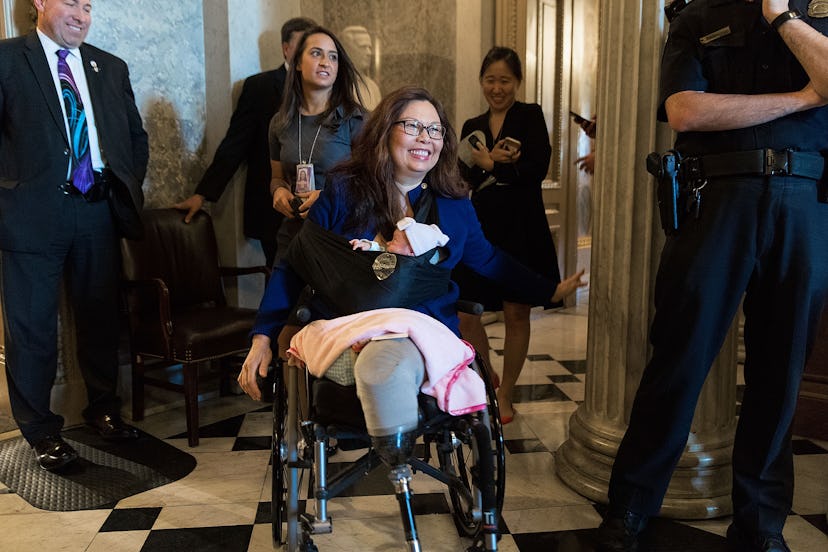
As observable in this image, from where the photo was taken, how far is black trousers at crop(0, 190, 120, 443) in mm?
2807

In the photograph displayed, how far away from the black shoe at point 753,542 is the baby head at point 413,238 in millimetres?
1169

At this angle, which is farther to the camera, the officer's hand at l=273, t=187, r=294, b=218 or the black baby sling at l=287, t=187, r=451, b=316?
the officer's hand at l=273, t=187, r=294, b=218

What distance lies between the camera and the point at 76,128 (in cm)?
290

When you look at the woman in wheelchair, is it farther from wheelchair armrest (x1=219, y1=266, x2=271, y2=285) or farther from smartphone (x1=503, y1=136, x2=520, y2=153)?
wheelchair armrest (x1=219, y1=266, x2=271, y2=285)

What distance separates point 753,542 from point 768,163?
103 cm

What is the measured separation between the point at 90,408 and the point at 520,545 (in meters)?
1.95

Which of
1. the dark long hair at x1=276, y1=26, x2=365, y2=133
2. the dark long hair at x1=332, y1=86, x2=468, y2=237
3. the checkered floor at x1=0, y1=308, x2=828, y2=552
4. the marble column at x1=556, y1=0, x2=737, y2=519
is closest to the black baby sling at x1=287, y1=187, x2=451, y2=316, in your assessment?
the dark long hair at x1=332, y1=86, x2=468, y2=237

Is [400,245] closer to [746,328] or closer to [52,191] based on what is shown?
[746,328]

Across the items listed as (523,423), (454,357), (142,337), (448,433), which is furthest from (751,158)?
(142,337)

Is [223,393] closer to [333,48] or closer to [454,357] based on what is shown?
[333,48]

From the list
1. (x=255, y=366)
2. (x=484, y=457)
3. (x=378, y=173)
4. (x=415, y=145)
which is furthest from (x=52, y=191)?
(x=484, y=457)

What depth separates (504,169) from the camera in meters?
3.15

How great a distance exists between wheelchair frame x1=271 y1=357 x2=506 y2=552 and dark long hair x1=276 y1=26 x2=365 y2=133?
1144 millimetres

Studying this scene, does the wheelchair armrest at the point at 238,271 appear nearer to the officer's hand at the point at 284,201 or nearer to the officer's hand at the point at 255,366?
the officer's hand at the point at 284,201
